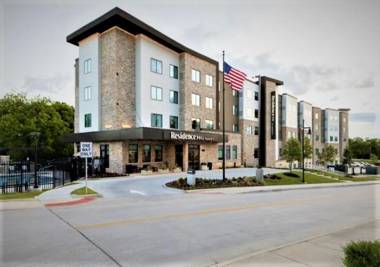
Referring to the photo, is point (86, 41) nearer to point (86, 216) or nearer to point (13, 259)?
point (86, 216)

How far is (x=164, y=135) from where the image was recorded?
3005 centimetres

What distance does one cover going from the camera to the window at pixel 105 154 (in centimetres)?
3139

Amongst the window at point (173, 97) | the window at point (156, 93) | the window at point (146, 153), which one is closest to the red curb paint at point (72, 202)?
the window at point (146, 153)

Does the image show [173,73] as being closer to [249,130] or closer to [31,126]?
[249,130]

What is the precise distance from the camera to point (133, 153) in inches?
1235

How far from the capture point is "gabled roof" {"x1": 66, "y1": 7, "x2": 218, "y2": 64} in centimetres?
3014

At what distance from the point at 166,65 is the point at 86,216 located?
28.7 m

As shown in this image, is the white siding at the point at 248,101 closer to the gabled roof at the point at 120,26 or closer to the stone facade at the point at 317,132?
the gabled roof at the point at 120,26

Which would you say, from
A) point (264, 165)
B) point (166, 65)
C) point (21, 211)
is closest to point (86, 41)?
point (166, 65)

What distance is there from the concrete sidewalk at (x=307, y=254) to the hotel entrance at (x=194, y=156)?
29.4 m

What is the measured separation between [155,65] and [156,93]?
11.9 feet

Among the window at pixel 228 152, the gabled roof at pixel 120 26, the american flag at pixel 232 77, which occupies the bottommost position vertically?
the window at pixel 228 152

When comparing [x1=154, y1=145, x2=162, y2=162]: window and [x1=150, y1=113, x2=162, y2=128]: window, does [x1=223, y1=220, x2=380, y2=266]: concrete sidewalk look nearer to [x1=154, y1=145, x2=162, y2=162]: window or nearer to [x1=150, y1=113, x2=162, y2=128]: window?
[x1=154, y1=145, x2=162, y2=162]: window

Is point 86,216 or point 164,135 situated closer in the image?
point 86,216
